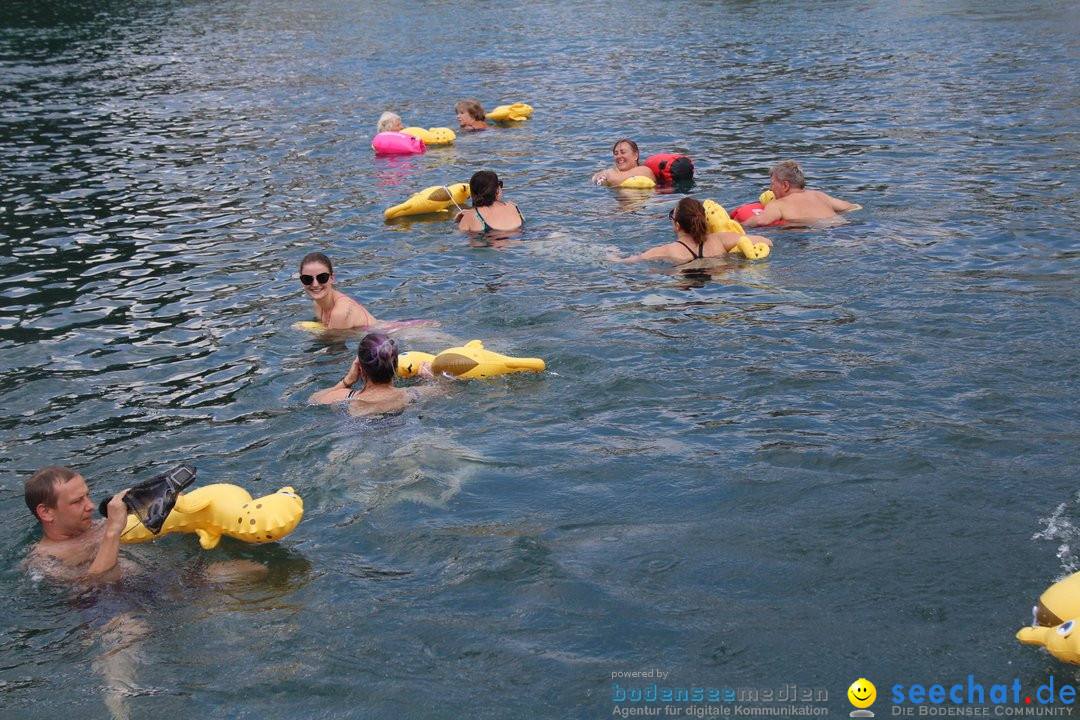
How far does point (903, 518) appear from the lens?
6.09 metres

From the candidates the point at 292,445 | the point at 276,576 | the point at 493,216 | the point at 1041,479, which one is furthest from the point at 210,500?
the point at 493,216

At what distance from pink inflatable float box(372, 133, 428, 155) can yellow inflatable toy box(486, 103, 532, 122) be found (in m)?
2.71

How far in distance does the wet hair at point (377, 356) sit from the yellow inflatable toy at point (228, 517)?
166 cm

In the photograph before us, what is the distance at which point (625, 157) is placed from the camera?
14.8 m

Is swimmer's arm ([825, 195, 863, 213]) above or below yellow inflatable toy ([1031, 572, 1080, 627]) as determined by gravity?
above

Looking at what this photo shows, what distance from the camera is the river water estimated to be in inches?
205

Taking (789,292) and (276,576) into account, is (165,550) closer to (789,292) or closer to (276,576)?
(276,576)

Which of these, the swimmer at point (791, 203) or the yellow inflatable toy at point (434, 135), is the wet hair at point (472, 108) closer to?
the yellow inflatable toy at point (434, 135)

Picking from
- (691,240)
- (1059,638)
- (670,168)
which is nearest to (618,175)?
(670,168)

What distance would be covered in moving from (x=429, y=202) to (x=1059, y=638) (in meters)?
10.6

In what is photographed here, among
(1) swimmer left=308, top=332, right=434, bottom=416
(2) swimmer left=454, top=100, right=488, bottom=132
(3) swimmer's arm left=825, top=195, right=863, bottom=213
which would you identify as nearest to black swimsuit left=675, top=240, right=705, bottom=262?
(3) swimmer's arm left=825, top=195, right=863, bottom=213

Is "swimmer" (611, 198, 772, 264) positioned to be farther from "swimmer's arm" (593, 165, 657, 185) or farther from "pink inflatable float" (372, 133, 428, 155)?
"pink inflatable float" (372, 133, 428, 155)

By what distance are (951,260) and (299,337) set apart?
6635 mm

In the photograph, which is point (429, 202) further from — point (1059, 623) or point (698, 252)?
point (1059, 623)
